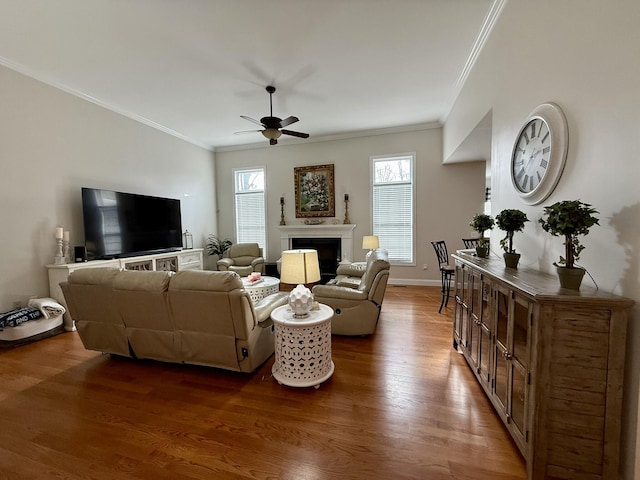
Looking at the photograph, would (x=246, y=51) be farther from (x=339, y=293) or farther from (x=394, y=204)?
(x=394, y=204)

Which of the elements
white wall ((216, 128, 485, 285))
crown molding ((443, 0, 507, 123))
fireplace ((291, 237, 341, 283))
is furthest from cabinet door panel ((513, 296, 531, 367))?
fireplace ((291, 237, 341, 283))

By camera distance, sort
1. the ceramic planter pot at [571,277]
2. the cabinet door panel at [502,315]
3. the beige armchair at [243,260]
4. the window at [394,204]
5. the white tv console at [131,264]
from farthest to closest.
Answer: the window at [394,204] < the beige armchair at [243,260] < the white tv console at [131,264] < the cabinet door panel at [502,315] < the ceramic planter pot at [571,277]

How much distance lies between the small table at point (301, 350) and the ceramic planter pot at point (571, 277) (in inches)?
63.3

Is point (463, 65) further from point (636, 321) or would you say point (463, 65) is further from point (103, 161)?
point (103, 161)

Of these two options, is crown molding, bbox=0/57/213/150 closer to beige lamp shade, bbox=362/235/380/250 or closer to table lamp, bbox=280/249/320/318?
table lamp, bbox=280/249/320/318

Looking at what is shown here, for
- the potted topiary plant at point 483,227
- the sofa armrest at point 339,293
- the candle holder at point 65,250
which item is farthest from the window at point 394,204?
the candle holder at point 65,250

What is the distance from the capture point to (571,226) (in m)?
1.38

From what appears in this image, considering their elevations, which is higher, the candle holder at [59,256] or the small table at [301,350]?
the candle holder at [59,256]

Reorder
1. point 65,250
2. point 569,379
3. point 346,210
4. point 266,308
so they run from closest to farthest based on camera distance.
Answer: point 569,379, point 266,308, point 65,250, point 346,210

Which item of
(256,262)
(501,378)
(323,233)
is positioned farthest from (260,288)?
(501,378)

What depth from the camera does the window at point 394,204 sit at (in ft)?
19.8

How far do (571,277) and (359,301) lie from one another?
2.06 m

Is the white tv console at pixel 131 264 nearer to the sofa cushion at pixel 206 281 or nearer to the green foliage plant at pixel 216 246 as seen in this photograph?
the green foliage plant at pixel 216 246

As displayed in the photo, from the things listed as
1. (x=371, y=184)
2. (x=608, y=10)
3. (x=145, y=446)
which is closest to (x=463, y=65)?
(x=608, y=10)
